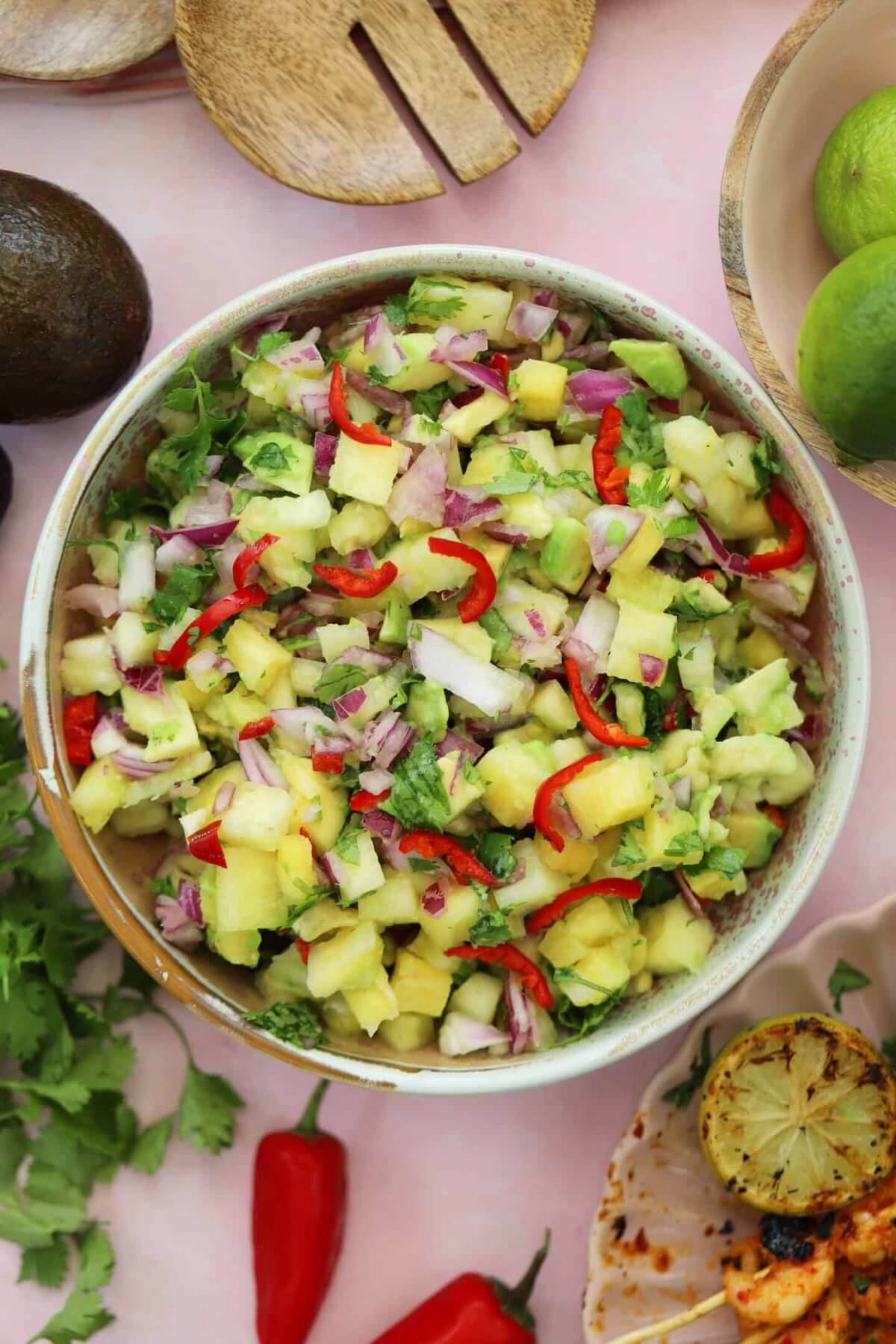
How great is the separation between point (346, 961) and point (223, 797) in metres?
0.28

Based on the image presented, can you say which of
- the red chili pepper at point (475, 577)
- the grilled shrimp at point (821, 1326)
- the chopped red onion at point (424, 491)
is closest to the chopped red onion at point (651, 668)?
the red chili pepper at point (475, 577)

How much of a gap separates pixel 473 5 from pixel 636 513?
91 cm

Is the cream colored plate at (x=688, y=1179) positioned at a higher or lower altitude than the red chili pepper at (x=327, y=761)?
lower

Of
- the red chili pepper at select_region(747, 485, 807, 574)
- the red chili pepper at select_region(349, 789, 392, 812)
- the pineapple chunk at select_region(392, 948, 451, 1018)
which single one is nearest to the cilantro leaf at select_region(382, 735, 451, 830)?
the red chili pepper at select_region(349, 789, 392, 812)

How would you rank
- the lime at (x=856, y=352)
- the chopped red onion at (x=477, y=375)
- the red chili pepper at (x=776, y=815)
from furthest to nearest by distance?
the red chili pepper at (x=776, y=815) → the chopped red onion at (x=477, y=375) → the lime at (x=856, y=352)

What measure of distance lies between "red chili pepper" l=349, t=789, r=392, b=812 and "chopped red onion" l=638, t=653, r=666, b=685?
0.37 metres

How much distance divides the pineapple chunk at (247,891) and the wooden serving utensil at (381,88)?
3.43 feet

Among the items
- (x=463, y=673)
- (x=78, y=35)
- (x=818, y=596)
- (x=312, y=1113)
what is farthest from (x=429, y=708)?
(x=78, y=35)

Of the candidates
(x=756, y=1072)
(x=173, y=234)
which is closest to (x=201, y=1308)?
(x=756, y=1072)

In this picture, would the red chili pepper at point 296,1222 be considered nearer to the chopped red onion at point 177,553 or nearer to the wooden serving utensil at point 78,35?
the chopped red onion at point 177,553

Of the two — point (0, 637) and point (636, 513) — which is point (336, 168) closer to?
point (636, 513)

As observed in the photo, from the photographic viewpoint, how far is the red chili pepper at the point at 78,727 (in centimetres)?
169

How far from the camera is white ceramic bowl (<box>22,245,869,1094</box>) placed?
1632mm

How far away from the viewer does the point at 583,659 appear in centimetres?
164
